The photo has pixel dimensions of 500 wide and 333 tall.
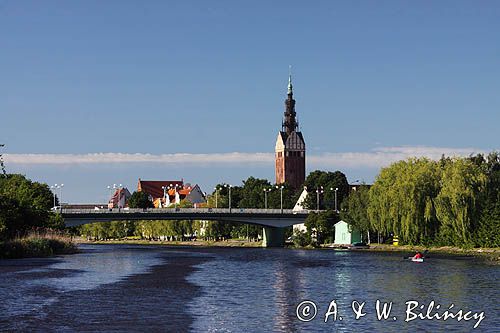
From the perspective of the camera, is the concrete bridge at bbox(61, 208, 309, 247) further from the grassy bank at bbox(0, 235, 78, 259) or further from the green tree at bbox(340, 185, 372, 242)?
the grassy bank at bbox(0, 235, 78, 259)

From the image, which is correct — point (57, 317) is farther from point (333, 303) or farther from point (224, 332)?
point (333, 303)

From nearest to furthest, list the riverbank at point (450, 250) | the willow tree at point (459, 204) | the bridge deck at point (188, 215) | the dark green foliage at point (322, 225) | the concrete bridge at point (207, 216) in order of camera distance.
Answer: the riverbank at point (450, 250) < the willow tree at point (459, 204) < the bridge deck at point (188, 215) < the concrete bridge at point (207, 216) < the dark green foliage at point (322, 225)

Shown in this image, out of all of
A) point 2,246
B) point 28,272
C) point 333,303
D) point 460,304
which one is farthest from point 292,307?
point 2,246

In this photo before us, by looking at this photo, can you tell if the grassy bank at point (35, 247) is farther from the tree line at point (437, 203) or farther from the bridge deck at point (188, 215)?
the tree line at point (437, 203)

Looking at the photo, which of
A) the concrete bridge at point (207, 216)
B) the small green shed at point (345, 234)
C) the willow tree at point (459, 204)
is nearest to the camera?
the willow tree at point (459, 204)

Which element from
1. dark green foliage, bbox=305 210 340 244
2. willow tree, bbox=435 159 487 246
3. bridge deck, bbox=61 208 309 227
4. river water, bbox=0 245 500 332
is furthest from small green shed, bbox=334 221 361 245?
river water, bbox=0 245 500 332

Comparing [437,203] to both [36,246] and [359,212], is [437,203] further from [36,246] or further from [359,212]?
[36,246]

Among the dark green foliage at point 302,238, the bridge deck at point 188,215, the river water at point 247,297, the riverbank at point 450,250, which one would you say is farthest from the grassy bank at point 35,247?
the dark green foliage at point 302,238

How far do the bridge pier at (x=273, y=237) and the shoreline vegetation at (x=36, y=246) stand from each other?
5594cm

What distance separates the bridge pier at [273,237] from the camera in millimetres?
189375

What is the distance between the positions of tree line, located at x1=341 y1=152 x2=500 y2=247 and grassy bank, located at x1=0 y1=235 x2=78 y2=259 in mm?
46848

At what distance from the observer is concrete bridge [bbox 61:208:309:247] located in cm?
16688

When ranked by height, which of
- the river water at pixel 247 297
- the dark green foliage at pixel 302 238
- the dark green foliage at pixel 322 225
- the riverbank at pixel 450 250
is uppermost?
the dark green foliage at pixel 322 225

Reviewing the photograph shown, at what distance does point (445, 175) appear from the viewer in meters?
130
